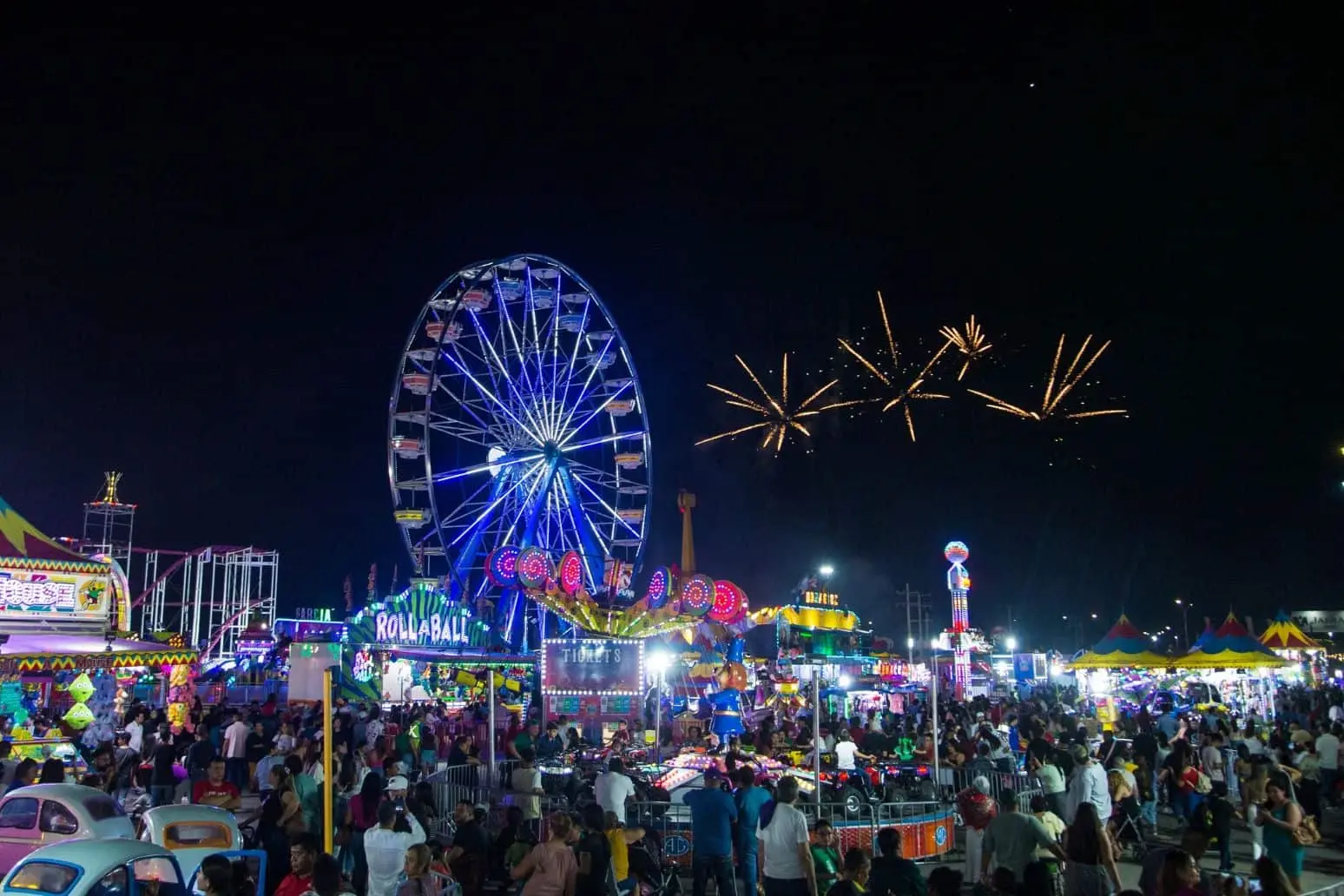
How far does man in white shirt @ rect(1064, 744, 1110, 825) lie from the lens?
9.93 meters

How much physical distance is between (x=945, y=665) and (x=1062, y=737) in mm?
30429

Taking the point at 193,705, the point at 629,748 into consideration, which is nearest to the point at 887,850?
the point at 629,748

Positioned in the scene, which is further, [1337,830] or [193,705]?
[193,705]

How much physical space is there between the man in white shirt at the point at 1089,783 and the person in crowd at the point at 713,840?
347 centimetres

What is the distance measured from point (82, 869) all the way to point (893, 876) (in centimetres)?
479

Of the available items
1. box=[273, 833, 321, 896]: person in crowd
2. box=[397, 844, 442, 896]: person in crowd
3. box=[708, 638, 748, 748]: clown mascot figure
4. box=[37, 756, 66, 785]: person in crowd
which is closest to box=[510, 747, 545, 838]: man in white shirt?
box=[397, 844, 442, 896]: person in crowd

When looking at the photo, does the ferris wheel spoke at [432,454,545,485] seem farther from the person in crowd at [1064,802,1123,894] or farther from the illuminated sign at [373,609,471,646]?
the person in crowd at [1064,802,1123,894]

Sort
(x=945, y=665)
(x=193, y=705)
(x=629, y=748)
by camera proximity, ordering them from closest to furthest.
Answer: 1. (x=629, y=748)
2. (x=193, y=705)
3. (x=945, y=665)

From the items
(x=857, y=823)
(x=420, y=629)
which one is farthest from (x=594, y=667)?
(x=420, y=629)

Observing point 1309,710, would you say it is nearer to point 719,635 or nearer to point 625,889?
point 719,635

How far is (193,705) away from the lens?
21875 millimetres

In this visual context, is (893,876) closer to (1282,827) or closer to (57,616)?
(1282,827)

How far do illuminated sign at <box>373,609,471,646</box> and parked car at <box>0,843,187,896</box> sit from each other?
21.9 metres

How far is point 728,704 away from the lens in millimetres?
19797
